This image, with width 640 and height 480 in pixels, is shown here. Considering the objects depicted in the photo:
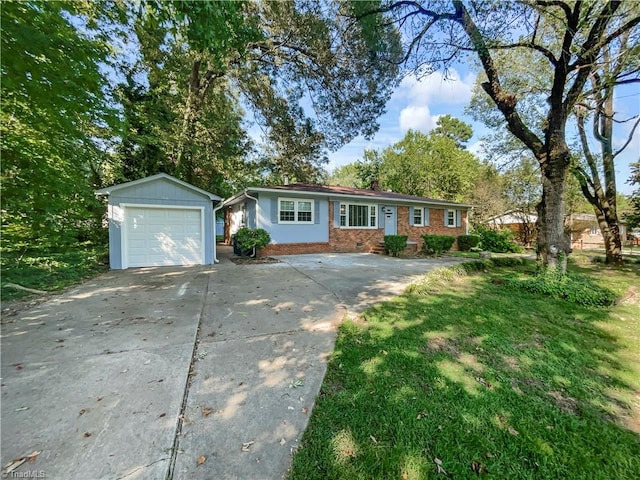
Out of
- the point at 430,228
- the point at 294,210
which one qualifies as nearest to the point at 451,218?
the point at 430,228

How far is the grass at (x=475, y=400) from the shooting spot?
71.2 inches

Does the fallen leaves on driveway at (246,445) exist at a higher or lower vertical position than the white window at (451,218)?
lower

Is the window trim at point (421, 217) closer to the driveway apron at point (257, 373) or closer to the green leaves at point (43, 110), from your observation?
the driveway apron at point (257, 373)

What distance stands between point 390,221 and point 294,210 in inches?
225

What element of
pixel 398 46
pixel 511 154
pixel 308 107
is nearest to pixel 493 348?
pixel 398 46

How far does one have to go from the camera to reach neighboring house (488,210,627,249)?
19.6m

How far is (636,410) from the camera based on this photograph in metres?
2.46

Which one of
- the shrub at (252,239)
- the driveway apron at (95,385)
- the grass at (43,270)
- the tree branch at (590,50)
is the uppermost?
the tree branch at (590,50)

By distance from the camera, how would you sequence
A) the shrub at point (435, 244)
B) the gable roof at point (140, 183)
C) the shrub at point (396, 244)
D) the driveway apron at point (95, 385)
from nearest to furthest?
the driveway apron at point (95, 385) < the gable roof at point (140, 183) < the shrub at point (396, 244) < the shrub at point (435, 244)

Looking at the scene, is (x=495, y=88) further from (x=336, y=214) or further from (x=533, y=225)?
(x=533, y=225)

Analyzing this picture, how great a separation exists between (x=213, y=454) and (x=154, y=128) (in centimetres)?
1213

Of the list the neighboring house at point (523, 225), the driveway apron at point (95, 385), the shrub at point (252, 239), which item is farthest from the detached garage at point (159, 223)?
the neighboring house at point (523, 225)

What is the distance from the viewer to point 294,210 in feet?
39.4

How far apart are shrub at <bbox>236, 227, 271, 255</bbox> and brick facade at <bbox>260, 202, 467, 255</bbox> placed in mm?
660
